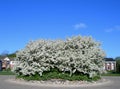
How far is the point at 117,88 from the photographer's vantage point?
1792 cm

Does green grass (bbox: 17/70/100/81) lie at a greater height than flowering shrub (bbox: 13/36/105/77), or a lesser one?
lesser

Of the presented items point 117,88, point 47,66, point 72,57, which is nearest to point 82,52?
point 72,57

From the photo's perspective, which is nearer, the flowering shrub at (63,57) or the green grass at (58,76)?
the green grass at (58,76)

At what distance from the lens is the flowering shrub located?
73.8 ft

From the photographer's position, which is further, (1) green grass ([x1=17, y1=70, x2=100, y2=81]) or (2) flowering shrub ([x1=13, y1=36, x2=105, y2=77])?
(2) flowering shrub ([x1=13, y1=36, x2=105, y2=77])

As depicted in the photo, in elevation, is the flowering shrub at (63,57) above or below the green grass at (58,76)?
above

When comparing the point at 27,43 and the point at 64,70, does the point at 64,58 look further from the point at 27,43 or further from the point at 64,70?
the point at 27,43

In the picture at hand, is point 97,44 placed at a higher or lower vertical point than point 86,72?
higher

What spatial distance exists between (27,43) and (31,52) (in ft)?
4.39

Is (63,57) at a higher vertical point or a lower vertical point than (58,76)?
higher

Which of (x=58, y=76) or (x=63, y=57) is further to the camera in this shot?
(x=63, y=57)

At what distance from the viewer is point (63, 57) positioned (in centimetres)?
2256

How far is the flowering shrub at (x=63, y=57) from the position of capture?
73.8ft

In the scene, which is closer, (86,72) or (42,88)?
(42,88)
